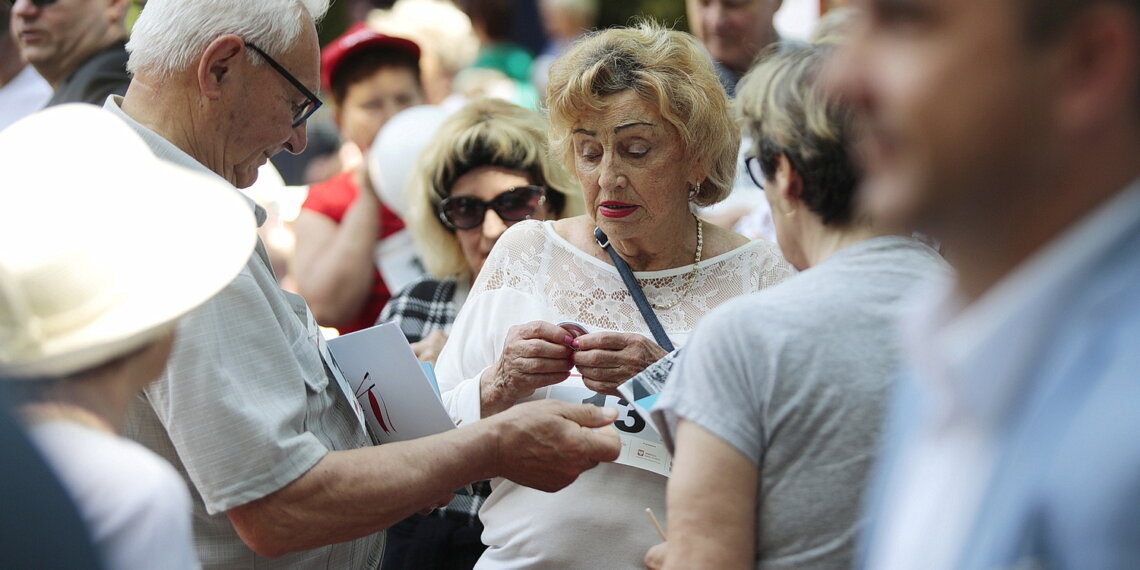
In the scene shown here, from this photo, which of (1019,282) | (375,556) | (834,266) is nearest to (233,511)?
(375,556)

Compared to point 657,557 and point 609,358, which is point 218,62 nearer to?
point 609,358

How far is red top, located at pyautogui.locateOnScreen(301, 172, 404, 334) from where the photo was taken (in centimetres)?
471

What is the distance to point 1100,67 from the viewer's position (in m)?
1.00

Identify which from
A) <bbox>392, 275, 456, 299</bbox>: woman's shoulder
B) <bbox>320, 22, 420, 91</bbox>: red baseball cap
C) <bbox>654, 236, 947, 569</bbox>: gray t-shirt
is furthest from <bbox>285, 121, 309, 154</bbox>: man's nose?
<bbox>320, 22, 420, 91</bbox>: red baseball cap

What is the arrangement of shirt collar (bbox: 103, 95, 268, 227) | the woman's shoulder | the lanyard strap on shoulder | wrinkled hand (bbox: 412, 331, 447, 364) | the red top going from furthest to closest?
the red top, the woman's shoulder, wrinkled hand (bbox: 412, 331, 447, 364), the lanyard strap on shoulder, shirt collar (bbox: 103, 95, 268, 227)

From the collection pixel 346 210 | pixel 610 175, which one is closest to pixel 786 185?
pixel 610 175

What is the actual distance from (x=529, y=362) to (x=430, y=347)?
101cm

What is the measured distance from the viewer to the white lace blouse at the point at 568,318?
9.07 feet

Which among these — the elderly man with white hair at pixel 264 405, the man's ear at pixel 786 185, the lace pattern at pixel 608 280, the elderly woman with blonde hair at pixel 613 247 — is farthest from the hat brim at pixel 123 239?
the lace pattern at pixel 608 280

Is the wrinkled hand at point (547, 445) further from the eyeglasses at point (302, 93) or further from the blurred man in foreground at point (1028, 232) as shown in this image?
the blurred man in foreground at point (1028, 232)

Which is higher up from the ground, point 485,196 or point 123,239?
point 123,239

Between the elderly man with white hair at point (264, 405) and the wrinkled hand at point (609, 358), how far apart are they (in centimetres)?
12

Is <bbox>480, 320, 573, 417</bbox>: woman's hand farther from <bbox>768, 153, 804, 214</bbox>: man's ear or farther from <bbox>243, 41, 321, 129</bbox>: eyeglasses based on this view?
<bbox>768, 153, 804, 214</bbox>: man's ear

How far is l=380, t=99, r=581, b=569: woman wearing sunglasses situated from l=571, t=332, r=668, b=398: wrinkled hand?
3.41 ft
